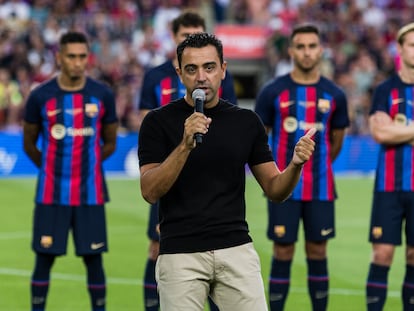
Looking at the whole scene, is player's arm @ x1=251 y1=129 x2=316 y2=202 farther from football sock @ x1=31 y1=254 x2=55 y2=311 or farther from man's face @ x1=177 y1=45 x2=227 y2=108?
football sock @ x1=31 y1=254 x2=55 y2=311

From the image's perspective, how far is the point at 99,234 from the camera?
309 inches

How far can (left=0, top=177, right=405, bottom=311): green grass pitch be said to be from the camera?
9312 millimetres

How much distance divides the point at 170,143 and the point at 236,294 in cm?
78

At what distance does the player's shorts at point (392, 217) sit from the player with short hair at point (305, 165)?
1.43 feet

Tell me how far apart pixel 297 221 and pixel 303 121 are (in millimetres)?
755

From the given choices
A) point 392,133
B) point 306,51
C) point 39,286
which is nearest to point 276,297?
point 392,133

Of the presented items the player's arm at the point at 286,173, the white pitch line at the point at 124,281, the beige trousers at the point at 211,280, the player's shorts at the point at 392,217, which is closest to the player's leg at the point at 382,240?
the player's shorts at the point at 392,217

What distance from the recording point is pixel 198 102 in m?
4.63

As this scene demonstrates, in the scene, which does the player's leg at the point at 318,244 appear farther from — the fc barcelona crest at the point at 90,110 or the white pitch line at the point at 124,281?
the fc barcelona crest at the point at 90,110

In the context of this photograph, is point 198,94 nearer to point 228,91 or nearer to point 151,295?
point 228,91

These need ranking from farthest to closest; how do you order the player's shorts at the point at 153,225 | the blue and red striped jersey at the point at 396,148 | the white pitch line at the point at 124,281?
the white pitch line at the point at 124,281 < the player's shorts at the point at 153,225 < the blue and red striped jersey at the point at 396,148

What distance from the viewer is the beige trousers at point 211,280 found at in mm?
4957

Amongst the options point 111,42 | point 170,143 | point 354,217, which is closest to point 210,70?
point 170,143

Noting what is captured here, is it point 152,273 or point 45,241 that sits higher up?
point 45,241
